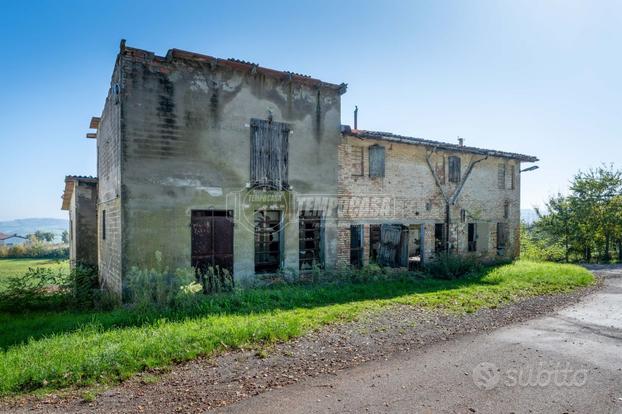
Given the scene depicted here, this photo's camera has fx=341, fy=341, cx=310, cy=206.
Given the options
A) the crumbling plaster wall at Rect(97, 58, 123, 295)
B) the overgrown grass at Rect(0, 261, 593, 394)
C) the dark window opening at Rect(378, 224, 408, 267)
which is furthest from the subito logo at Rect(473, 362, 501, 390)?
the dark window opening at Rect(378, 224, 408, 267)

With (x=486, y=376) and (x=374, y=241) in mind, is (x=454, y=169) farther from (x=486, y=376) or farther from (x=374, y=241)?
(x=486, y=376)

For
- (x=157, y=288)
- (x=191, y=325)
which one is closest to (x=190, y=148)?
(x=157, y=288)

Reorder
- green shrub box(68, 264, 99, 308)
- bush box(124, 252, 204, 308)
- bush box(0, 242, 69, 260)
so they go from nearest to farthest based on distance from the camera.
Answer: bush box(124, 252, 204, 308) < green shrub box(68, 264, 99, 308) < bush box(0, 242, 69, 260)

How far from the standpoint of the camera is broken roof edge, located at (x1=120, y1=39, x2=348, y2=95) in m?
8.99

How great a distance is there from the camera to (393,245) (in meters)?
13.9

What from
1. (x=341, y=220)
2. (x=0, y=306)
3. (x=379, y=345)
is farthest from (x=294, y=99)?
(x=0, y=306)

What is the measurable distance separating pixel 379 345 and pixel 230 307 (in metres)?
3.68

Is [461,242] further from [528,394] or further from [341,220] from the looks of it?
[528,394]

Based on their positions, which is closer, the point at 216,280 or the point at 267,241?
the point at 216,280

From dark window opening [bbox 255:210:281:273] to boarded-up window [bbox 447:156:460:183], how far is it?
866 centimetres

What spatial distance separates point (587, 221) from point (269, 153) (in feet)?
73.8

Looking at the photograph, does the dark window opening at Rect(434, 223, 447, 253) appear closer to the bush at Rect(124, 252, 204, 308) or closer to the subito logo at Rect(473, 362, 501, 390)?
the subito logo at Rect(473, 362, 501, 390)

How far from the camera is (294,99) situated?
11.4 metres

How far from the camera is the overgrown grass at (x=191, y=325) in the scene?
4.80 metres
